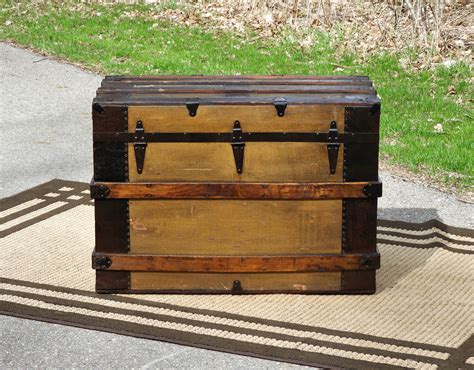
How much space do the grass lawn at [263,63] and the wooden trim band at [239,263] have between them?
215 cm

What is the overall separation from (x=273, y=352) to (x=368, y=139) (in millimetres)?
1191

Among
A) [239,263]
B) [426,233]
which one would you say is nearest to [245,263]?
[239,263]

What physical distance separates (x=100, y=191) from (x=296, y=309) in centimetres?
114

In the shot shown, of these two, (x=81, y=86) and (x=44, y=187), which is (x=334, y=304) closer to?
(x=44, y=187)

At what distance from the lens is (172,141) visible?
5.29 metres

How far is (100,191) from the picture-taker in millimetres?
5336

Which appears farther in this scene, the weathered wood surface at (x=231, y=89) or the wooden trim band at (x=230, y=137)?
the weathered wood surface at (x=231, y=89)

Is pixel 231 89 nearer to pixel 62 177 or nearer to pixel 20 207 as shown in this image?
pixel 20 207

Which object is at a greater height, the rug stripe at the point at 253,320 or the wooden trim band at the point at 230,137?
the wooden trim band at the point at 230,137

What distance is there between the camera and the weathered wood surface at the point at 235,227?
211 inches

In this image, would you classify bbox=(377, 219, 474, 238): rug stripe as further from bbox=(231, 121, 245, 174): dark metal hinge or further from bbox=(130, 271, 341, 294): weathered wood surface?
bbox=(231, 121, 245, 174): dark metal hinge

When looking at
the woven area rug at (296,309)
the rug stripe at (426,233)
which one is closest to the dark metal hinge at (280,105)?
the woven area rug at (296,309)

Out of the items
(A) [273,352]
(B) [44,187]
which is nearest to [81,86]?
(B) [44,187]

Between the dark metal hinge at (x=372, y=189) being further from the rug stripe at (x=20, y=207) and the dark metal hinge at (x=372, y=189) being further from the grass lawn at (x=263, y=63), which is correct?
the rug stripe at (x=20, y=207)
